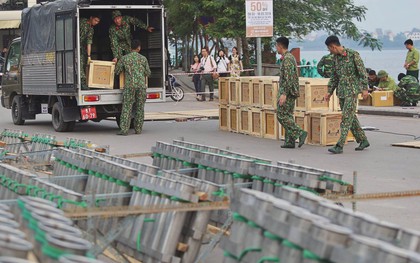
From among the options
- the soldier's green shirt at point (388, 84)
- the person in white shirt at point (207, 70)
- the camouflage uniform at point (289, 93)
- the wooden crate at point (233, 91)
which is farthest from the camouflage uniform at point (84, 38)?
the person in white shirt at point (207, 70)

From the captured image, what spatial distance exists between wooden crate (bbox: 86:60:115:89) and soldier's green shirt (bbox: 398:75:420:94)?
9.95 m

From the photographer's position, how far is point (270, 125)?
19.3m

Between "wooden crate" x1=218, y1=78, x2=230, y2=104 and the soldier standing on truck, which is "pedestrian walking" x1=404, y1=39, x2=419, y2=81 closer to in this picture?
"wooden crate" x1=218, y1=78, x2=230, y2=104

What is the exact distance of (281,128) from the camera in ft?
62.3

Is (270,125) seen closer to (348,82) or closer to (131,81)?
(131,81)

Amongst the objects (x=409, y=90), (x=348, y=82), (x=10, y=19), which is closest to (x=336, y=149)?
(x=348, y=82)

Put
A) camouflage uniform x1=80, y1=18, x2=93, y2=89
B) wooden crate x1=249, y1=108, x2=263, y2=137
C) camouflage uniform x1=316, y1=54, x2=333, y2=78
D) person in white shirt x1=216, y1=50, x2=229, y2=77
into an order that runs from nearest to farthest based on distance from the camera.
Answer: camouflage uniform x1=316, y1=54, x2=333, y2=78 → wooden crate x1=249, y1=108, x2=263, y2=137 → camouflage uniform x1=80, y1=18, x2=93, y2=89 → person in white shirt x1=216, y1=50, x2=229, y2=77

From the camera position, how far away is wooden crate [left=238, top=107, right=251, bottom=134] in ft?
65.9

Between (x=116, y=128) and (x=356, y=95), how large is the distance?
8426 mm

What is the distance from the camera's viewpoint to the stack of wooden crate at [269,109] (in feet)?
58.2

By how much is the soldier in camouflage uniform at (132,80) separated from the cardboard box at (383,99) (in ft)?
31.3

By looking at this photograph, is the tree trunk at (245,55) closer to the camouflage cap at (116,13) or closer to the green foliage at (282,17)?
the green foliage at (282,17)

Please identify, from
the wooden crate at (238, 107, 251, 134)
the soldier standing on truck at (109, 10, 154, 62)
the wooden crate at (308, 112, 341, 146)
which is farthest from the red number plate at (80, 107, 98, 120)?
the wooden crate at (308, 112, 341, 146)

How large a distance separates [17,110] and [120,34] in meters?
4.47
